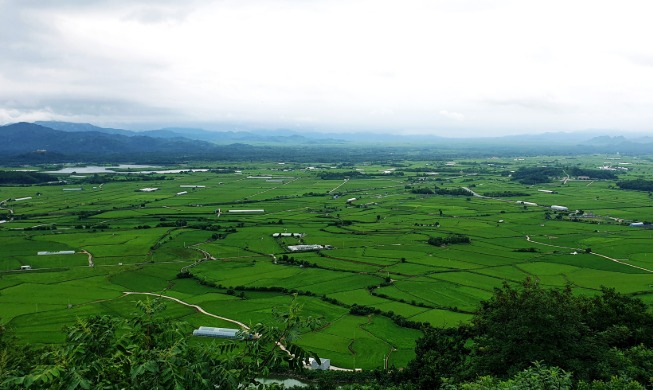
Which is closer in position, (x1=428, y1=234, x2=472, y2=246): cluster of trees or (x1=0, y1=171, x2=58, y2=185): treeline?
(x1=428, y1=234, x2=472, y2=246): cluster of trees

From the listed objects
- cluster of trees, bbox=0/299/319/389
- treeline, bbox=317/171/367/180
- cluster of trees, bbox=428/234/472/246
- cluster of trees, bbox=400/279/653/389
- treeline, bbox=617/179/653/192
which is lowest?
cluster of trees, bbox=428/234/472/246

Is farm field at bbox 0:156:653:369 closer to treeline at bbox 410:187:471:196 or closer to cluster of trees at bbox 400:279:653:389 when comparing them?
treeline at bbox 410:187:471:196

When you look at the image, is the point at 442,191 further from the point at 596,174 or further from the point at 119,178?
the point at 119,178

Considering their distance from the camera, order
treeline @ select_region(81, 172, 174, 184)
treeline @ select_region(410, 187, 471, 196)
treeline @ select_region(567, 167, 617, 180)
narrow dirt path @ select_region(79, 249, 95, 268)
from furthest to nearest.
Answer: treeline @ select_region(567, 167, 617, 180), treeline @ select_region(81, 172, 174, 184), treeline @ select_region(410, 187, 471, 196), narrow dirt path @ select_region(79, 249, 95, 268)

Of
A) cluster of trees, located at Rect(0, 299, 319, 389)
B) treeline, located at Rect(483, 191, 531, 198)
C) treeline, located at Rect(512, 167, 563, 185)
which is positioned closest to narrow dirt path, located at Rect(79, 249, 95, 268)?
cluster of trees, located at Rect(0, 299, 319, 389)

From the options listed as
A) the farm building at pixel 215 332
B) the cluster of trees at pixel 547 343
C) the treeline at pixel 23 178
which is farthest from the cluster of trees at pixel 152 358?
the treeline at pixel 23 178

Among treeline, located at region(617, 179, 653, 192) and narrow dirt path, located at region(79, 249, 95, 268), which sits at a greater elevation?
treeline, located at region(617, 179, 653, 192)
